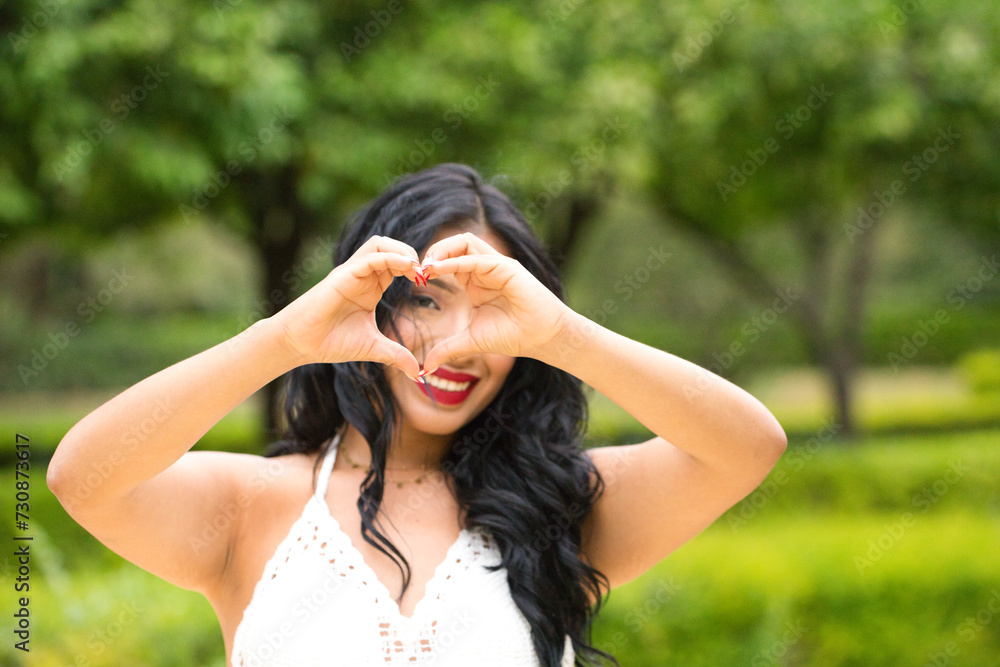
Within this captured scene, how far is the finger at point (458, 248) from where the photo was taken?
146 centimetres

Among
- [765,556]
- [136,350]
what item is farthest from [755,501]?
[136,350]

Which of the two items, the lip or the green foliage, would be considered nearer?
the lip

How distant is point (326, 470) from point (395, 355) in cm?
42

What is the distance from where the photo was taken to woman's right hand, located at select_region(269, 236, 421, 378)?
1.39m

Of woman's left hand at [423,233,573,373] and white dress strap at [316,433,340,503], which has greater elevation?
woman's left hand at [423,233,573,373]

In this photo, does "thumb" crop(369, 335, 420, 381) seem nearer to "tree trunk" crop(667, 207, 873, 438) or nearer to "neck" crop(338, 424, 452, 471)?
"neck" crop(338, 424, 452, 471)

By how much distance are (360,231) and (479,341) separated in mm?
528

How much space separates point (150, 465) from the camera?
1.41 m

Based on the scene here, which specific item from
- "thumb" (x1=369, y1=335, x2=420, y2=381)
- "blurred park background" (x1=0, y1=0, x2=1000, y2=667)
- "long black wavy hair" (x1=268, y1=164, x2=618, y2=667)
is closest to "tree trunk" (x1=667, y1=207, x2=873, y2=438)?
"blurred park background" (x1=0, y1=0, x2=1000, y2=667)

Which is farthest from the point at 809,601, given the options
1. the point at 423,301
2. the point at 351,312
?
the point at 351,312

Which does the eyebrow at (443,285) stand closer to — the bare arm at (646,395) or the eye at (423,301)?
the eye at (423,301)

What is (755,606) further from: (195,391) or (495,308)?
(195,391)

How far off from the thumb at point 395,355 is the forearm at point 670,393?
229 millimetres

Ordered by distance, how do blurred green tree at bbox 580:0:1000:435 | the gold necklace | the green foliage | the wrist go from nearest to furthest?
the wrist < the gold necklace < blurred green tree at bbox 580:0:1000:435 < the green foliage
